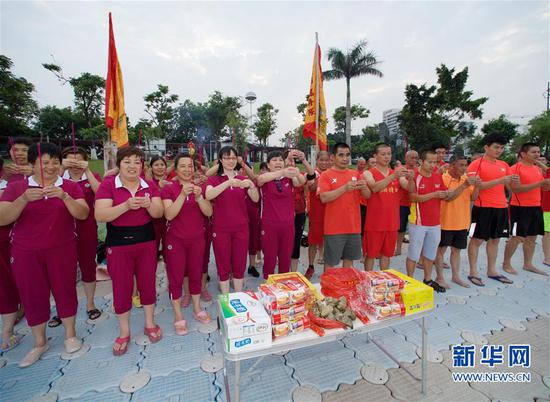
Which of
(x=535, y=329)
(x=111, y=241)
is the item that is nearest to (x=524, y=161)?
(x=535, y=329)

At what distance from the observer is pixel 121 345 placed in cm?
247

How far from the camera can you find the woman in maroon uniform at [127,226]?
2.30m

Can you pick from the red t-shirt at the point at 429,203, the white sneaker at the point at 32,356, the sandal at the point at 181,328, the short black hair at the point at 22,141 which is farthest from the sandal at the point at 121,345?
the red t-shirt at the point at 429,203

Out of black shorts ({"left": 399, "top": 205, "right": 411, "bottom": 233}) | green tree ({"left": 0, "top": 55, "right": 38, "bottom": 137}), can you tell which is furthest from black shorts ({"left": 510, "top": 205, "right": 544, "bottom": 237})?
green tree ({"left": 0, "top": 55, "right": 38, "bottom": 137})

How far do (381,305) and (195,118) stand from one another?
4130 cm

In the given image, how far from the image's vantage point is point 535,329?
9.06ft

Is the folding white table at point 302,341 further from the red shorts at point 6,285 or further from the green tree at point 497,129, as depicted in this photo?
the green tree at point 497,129

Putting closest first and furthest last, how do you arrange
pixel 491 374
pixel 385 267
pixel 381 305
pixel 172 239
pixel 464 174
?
pixel 381 305, pixel 491 374, pixel 172 239, pixel 385 267, pixel 464 174

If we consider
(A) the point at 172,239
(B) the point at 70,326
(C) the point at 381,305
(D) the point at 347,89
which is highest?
(D) the point at 347,89

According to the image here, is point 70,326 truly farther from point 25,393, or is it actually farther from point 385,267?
point 385,267

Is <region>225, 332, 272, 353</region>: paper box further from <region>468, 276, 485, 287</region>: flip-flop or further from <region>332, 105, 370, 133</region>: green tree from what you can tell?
<region>332, 105, 370, 133</region>: green tree

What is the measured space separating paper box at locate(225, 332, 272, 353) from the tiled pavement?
614mm

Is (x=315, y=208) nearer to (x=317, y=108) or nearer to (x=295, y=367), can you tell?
(x=317, y=108)

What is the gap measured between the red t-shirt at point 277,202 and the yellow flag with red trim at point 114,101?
2.38 metres
